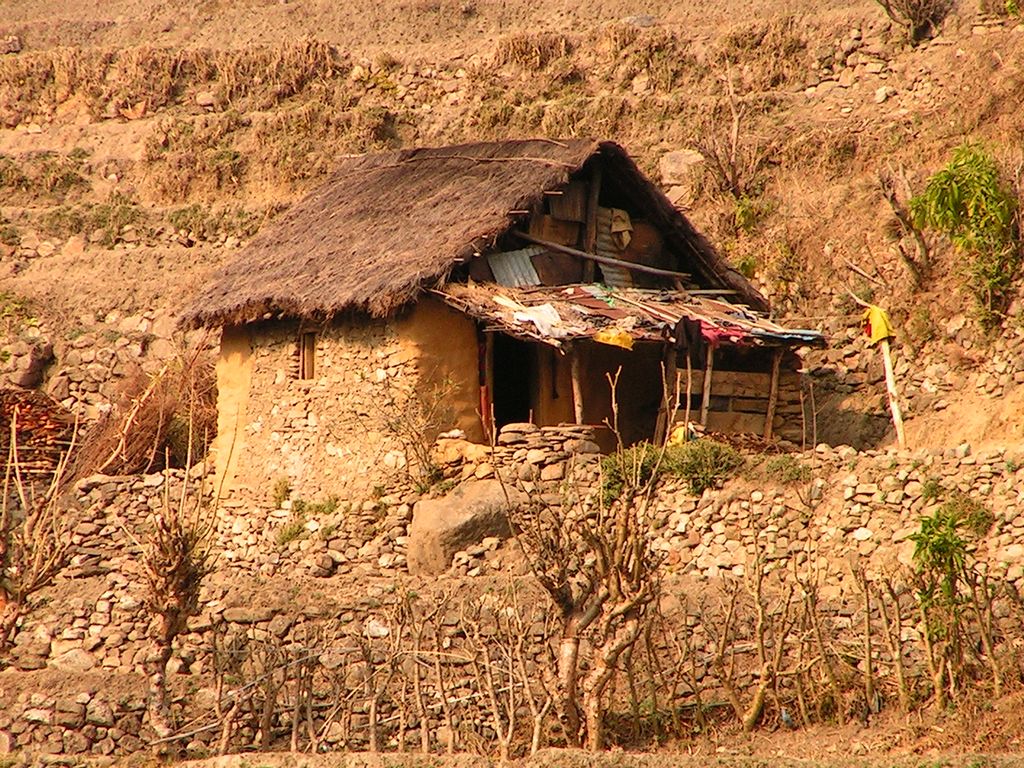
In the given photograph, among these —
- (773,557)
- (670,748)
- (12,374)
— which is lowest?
(670,748)

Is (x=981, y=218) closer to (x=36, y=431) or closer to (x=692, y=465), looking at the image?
(x=692, y=465)

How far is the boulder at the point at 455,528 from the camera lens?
1591 centimetres

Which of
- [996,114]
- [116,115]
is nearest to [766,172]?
[996,114]

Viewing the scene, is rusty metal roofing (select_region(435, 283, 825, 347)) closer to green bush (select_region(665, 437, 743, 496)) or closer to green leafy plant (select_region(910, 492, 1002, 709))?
green bush (select_region(665, 437, 743, 496))

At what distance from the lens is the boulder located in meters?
15.9

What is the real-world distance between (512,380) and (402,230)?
2.38 m

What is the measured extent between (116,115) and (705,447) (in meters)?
20.8

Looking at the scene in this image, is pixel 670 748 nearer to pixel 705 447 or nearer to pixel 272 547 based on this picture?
pixel 705 447

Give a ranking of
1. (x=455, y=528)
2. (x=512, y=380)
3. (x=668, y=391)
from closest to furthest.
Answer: (x=455, y=528)
(x=668, y=391)
(x=512, y=380)

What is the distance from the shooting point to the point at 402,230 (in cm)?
1870

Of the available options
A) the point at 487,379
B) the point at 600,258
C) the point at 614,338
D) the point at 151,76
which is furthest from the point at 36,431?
the point at 151,76

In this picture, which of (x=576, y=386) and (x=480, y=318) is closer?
(x=480, y=318)

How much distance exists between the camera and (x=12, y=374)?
25.4 meters

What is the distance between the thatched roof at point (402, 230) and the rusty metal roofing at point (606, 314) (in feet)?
1.75
